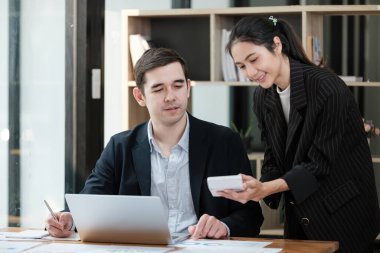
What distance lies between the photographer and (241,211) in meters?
3.19

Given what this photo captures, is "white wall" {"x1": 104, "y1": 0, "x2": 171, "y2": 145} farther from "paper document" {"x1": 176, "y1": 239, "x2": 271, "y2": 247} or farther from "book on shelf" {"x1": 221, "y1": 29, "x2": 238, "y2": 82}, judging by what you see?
"paper document" {"x1": 176, "y1": 239, "x2": 271, "y2": 247}

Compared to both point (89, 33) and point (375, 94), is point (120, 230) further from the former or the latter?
point (375, 94)

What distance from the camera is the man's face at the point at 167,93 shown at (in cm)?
323

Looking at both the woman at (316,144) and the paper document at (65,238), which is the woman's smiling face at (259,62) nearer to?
the woman at (316,144)

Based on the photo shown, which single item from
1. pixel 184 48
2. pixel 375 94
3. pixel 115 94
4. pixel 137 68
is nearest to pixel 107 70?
pixel 115 94

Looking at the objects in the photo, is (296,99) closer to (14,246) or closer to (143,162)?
(143,162)

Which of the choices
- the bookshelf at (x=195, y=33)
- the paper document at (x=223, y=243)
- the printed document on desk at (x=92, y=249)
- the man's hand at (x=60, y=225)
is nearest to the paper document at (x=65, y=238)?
the man's hand at (x=60, y=225)

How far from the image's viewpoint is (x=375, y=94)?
290 inches

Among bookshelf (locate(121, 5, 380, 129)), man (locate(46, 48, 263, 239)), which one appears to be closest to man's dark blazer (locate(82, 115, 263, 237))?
man (locate(46, 48, 263, 239))

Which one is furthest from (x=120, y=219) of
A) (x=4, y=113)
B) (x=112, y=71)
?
(x=112, y=71)

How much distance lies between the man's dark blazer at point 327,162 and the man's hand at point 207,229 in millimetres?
292

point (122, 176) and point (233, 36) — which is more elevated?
point (233, 36)

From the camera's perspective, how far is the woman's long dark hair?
3.15 m

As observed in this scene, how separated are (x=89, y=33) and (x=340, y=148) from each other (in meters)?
2.52
